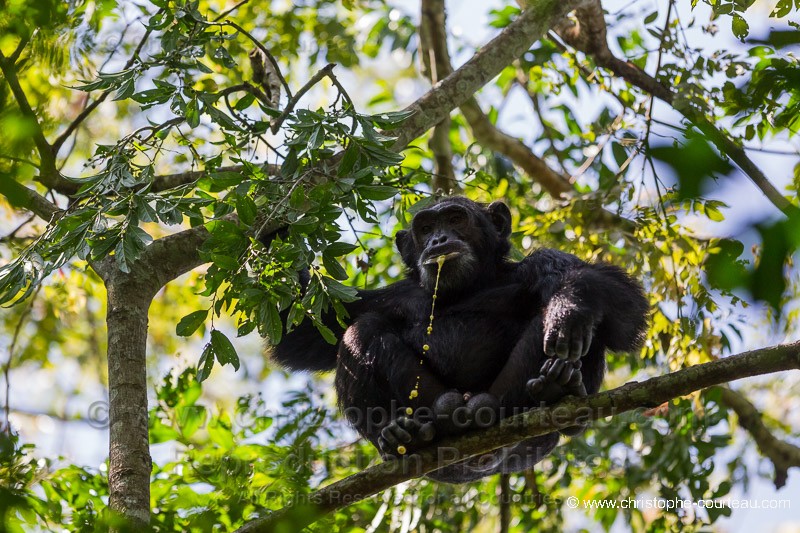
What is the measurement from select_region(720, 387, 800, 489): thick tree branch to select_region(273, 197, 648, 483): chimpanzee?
3726 millimetres

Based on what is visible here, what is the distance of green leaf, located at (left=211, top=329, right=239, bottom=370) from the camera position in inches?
237

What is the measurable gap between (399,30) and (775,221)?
12778mm

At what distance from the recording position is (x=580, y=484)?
1216cm

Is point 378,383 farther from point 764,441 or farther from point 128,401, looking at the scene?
point 764,441

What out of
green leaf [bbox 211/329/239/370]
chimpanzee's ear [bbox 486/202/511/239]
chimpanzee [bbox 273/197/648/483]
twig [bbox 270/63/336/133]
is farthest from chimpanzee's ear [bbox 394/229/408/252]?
green leaf [bbox 211/329/239/370]

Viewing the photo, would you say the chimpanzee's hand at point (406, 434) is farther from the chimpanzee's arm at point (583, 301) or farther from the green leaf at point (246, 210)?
the green leaf at point (246, 210)

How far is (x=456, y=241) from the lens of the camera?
8039 mm

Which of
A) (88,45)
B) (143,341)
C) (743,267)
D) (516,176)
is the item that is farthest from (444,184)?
(743,267)

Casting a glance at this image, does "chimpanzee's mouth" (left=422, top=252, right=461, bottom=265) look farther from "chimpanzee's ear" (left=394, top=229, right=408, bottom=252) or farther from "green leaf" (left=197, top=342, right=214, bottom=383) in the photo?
"green leaf" (left=197, top=342, right=214, bottom=383)

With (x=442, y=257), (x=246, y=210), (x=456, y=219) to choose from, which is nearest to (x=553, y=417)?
(x=442, y=257)

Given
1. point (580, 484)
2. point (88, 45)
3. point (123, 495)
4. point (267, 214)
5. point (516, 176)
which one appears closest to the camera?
point (123, 495)

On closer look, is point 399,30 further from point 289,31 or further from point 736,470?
point 736,470

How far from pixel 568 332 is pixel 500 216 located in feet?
8.37

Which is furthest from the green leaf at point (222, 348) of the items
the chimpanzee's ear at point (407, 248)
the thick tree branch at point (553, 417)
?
the chimpanzee's ear at point (407, 248)
